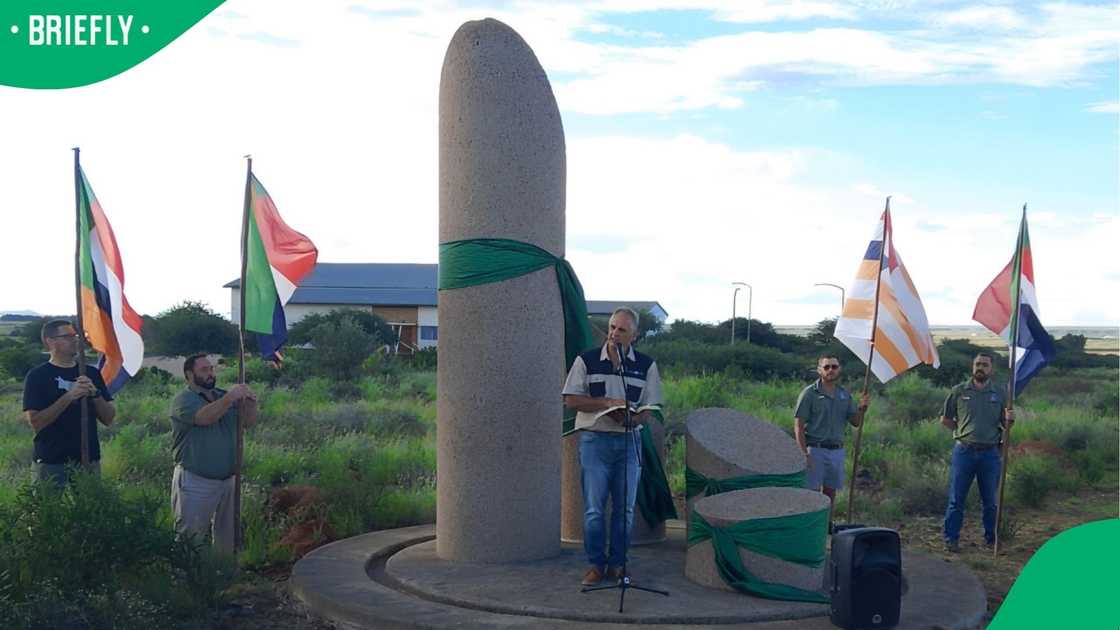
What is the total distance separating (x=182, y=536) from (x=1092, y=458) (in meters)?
12.9

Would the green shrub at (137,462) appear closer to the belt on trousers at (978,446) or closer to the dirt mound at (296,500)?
the dirt mound at (296,500)

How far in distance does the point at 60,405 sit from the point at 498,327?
308cm

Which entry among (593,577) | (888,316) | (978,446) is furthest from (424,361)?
(593,577)

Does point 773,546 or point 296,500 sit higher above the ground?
point 773,546

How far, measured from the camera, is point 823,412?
9930 millimetres

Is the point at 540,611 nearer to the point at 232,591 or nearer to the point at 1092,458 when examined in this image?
the point at 232,591

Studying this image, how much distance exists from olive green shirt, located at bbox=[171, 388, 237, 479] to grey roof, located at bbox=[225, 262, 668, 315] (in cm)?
5442

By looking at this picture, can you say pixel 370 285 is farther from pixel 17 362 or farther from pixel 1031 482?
pixel 1031 482

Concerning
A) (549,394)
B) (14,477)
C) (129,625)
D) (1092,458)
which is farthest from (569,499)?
(1092,458)

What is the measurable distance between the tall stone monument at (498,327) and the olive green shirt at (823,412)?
9.04 ft

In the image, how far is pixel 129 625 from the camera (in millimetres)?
6750

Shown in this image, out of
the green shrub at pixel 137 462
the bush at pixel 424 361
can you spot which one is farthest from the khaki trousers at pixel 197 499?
the bush at pixel 424 361

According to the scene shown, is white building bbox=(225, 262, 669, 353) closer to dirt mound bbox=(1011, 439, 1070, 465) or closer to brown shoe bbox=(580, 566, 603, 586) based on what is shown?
dirt mound bbox=(1011, 439, 1070, 465)

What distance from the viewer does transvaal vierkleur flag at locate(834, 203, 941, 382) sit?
33.6ft
